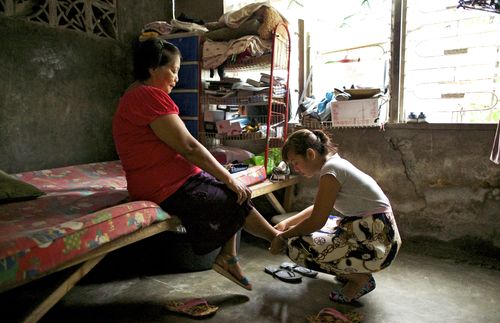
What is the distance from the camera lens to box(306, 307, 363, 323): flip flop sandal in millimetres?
1618

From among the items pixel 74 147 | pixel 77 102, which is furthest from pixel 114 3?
pixel 74 147

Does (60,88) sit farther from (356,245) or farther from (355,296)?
(355,296)

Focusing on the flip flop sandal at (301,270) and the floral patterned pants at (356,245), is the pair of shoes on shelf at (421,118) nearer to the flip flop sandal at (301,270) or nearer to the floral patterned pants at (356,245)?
the floral patterned pants at (356,245)

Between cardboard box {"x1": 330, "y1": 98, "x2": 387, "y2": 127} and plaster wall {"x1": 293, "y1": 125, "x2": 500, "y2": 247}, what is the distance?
0.13 metres

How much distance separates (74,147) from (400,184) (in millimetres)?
2664

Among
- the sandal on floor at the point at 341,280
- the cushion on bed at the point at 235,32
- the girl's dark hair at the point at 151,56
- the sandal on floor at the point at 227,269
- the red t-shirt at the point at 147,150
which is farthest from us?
the cushion on bed at the point at 235,32

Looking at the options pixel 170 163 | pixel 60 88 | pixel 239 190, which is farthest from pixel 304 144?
pixel 60 88

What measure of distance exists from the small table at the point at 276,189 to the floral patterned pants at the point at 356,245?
0.73m

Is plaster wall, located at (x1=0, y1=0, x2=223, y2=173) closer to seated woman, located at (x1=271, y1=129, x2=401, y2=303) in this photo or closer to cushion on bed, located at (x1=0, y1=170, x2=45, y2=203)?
cushion on bed, located at (x1=0, y1=170, x2=45, y2=203)

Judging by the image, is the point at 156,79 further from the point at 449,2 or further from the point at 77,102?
the point at 449,2

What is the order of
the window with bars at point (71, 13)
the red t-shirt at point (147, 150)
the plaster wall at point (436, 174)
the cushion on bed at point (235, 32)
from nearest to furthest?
1. the red t-shirt at point (147, 150)
2. the plaster wall at point (436, 174)
3. the window with bars at point (71, 13)
4. the cushion on bed at point (235, 32)

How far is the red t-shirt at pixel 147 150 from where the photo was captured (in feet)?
5.29

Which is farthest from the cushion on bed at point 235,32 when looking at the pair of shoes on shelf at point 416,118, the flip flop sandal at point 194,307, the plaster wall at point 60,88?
the flip flop sandal at point 194,307

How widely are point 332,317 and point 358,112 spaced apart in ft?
5.08
